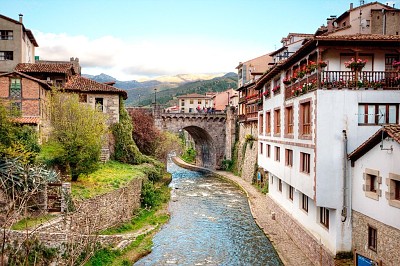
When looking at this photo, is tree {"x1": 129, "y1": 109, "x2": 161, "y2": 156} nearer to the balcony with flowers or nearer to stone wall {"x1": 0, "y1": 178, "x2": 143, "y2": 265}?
stone wall {"x1": 0, "y1": 178, "x2": 143, "y2": 265}

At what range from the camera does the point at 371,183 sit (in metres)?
14.9

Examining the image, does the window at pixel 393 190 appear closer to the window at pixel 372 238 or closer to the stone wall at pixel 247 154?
the window at pixel 372 238

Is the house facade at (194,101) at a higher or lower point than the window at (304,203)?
higher

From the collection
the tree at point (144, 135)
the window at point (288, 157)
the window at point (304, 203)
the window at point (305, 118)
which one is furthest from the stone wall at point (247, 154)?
the window at point (305, 118)

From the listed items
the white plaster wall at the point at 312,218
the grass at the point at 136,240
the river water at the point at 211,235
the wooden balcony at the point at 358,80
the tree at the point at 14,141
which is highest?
the wooden balcony at the point at 358,80

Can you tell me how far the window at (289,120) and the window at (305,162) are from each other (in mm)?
2706

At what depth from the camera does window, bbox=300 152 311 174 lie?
1916 centimetres

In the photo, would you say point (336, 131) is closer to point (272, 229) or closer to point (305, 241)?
point (305, 241)

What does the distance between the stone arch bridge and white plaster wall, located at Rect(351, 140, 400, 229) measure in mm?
43559

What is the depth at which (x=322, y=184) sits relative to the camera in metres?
16.8

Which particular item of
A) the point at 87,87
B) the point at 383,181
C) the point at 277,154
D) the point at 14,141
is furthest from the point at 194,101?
the point at 383,181

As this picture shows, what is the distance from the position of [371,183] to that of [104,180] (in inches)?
695

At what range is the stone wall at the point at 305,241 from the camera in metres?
17.4

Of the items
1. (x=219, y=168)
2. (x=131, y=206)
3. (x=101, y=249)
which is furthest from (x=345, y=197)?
(x=219, y=168)
